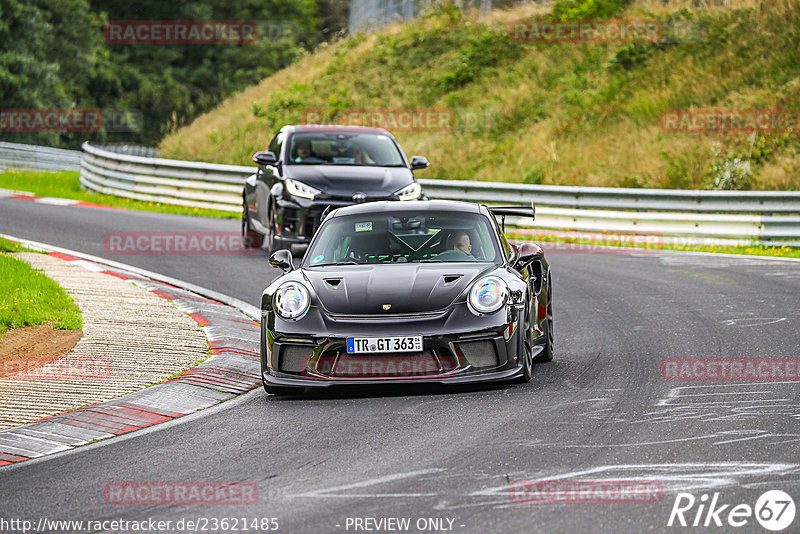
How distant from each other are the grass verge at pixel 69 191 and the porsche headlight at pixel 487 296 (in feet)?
53.1

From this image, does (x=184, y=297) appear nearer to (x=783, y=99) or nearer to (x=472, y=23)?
(x=783, y=99)

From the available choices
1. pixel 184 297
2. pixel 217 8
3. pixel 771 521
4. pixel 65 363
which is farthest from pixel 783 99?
pixel 217 8

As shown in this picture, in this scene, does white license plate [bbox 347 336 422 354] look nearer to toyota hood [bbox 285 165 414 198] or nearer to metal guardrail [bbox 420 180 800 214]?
toyota hood [bbox 285 165 414 198]

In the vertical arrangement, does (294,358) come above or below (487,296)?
below

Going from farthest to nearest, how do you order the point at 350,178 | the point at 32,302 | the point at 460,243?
the point at 350,178 → the point at 32,302 → the point at 460,243

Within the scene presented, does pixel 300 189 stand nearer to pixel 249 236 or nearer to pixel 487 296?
pixel 249 236

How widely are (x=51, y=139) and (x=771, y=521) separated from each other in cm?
4774

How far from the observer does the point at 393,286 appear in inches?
339

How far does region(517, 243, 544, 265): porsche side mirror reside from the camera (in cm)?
937

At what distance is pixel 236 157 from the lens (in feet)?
108

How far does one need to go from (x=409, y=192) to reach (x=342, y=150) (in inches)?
65.6

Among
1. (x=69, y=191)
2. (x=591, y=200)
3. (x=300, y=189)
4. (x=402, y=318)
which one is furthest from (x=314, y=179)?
(x=69, y=191)

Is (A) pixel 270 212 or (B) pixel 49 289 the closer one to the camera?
(B) pixel 49 289

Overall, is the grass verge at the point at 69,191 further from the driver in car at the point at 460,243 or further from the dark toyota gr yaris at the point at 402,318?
the dark toyota gr yaris at the point at 402,318
